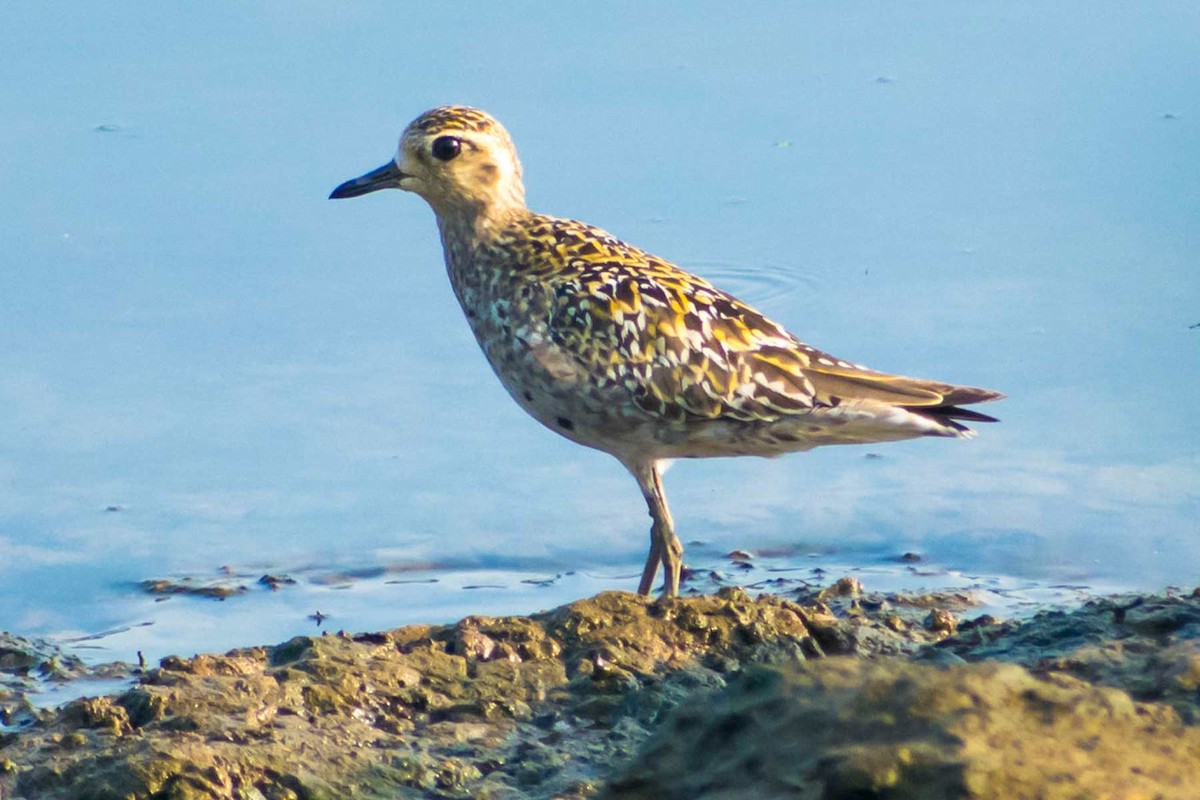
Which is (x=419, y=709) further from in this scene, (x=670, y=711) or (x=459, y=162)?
(x=459, y=162)

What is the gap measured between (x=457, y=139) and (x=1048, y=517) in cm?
324

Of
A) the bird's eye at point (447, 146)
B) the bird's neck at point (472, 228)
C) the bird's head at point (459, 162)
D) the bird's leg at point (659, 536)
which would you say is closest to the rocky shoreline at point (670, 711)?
the bird's leg at point (659, 536)

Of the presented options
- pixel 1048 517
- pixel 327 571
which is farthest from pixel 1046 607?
pixel 327 571

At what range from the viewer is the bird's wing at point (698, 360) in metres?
7.65

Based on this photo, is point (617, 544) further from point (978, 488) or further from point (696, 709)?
point (696, 709)

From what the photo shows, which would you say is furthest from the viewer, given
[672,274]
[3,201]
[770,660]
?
[3,201]

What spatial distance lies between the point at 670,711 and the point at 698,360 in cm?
219

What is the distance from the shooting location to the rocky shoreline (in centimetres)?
403

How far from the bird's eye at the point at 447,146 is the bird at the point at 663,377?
1.97 feet

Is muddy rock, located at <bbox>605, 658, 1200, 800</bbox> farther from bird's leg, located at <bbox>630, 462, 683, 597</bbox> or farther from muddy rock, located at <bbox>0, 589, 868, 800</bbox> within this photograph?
bird's leg, located at <bbox>630, 462, 683, 597</bbox>

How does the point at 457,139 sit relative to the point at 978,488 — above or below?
above

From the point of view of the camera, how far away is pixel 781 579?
8.49 meters

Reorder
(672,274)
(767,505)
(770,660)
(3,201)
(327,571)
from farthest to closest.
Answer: (3,201), (767,505), (327,571), (672,274), (770,660)

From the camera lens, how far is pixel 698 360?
25.3 ft
